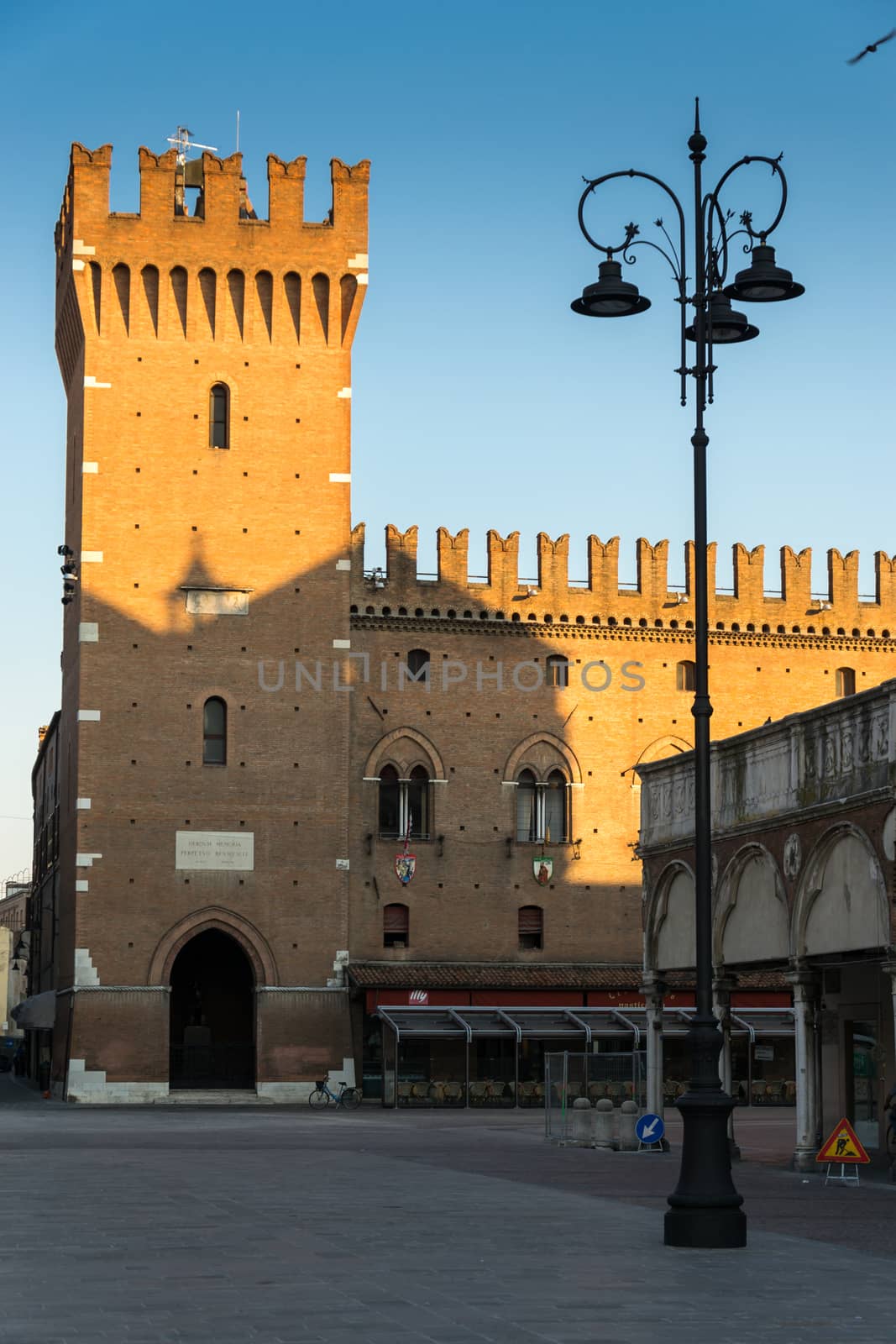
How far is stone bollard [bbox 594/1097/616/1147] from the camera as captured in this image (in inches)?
1105

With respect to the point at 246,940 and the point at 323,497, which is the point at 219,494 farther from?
the point at 246,940

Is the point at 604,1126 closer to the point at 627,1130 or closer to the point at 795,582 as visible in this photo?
the point at 627,1130

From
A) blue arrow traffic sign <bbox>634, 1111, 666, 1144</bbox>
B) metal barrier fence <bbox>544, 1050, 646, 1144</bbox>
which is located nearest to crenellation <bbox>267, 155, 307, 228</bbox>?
metal barrier fence <bbox>544, 1050, 646, 1144</bbox>

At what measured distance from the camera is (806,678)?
162 ft

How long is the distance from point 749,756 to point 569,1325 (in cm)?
1632

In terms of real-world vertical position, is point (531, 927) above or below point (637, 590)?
below

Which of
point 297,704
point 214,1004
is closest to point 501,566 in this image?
point 297,704

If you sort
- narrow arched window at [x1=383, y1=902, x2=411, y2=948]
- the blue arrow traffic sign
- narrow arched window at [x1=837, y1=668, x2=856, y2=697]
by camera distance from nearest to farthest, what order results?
1. the blue arrow traffic sign
2. narrow arched window at [x1=383, y1=902, x2=411, y2=948]
3. narrow arched window at [x1=837, y1=668, x2=856, y2=697]

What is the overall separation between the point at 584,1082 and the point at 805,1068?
35.6 ft

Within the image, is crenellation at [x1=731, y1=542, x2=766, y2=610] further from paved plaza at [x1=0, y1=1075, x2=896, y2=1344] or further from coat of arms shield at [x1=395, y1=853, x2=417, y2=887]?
paved plaza at [x1=0, y1=1075, x2=896, y2=1344]

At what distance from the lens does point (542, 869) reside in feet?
153

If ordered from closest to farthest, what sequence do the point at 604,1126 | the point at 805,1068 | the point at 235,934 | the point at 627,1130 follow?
1. the point at 805,1068
2. the point at 627,1130
3. the point at 604,1126
4. the point at 235,934

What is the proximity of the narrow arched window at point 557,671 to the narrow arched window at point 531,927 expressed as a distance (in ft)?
18.2

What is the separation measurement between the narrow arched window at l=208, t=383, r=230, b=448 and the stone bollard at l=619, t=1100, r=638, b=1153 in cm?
2251
